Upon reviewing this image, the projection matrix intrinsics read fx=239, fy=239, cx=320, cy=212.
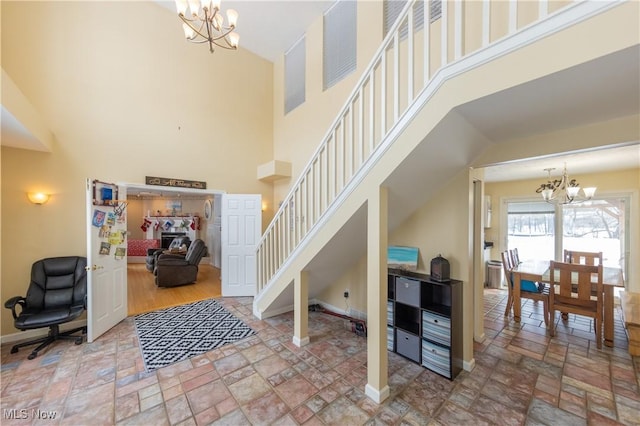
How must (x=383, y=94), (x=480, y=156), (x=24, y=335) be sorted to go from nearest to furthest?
(x=383, y=94) → (x=480, y=156) → (x=24, y=335)

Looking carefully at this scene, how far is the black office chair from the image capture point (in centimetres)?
301

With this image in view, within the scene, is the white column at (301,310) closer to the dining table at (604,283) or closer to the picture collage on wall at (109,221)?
the picture collage on wall at (109,221)

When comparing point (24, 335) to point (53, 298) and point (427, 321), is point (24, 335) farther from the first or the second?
point (427, 321)

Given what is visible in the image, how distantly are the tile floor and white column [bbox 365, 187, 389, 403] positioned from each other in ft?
0.54

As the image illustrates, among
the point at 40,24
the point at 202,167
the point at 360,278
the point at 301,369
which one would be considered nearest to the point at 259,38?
the point at 202,167

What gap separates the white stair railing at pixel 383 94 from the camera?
188 centimetres

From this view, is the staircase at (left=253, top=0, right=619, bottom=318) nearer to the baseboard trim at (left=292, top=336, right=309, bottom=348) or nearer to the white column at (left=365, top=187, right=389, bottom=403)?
the white column at (left=365, top=187, right=389, bottom=403)

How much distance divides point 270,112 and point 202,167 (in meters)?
2.31

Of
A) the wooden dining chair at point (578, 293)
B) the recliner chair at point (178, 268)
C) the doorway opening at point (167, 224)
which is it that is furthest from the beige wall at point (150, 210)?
the wooden dining chair at point (578, 293)

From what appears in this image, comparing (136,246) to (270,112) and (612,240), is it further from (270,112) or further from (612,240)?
(612,240)

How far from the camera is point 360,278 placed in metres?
3.95

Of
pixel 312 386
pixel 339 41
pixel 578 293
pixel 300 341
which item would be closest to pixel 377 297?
pixel 312 386

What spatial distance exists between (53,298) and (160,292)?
217 centimetres

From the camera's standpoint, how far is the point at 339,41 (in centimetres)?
447
